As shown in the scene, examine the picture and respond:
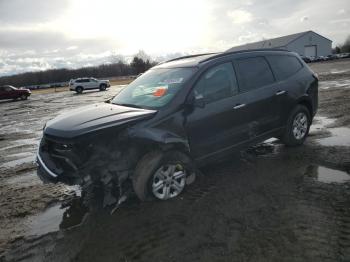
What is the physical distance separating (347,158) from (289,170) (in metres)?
1.17

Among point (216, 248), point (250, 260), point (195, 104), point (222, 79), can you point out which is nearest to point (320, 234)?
point (250, 260)

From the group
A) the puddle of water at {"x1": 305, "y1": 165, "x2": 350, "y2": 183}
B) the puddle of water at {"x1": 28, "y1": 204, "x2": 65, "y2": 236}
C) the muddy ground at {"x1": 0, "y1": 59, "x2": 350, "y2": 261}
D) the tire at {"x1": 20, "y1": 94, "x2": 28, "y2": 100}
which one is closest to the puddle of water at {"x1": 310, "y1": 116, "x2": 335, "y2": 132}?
the muddy ground at {"x1": 0, "y1": 59, "x2": 350, "y2": 261}

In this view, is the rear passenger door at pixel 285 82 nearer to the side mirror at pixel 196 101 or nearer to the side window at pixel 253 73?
the side window at pixel 253 73

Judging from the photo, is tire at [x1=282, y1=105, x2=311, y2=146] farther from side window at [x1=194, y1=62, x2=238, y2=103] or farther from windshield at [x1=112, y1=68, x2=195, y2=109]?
windshield at [x1=112, y1=68, x2=195, y2=109]

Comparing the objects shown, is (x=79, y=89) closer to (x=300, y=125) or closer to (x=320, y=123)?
(x=320, y=123)

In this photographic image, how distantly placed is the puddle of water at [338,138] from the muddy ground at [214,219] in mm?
451

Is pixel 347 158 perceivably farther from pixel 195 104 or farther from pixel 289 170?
pixel 195 104

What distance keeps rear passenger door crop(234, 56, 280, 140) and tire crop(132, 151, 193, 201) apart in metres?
1.48

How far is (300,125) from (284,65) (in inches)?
47.7

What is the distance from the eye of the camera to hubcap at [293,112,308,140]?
6.59 metres

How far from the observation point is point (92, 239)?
399 centimetres

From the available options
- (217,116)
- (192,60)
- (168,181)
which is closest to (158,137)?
(168,181)

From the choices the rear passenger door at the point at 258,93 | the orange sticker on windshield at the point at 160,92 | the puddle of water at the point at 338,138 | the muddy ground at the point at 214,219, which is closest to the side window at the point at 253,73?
the rear passenger door at the point at 258,93

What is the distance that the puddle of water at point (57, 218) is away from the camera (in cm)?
441
